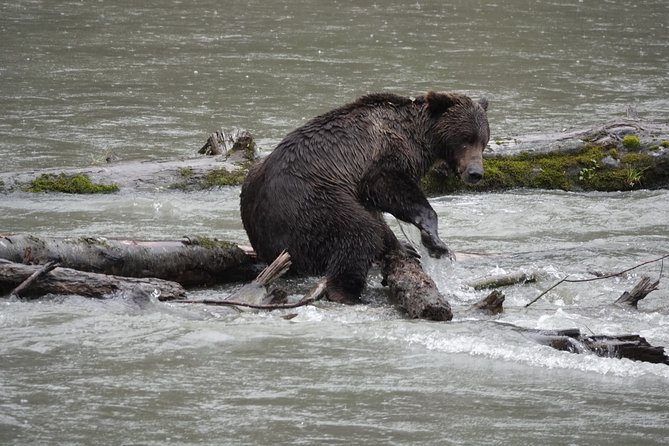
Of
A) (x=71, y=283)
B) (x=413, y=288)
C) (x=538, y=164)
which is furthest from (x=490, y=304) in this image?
(x=538, y=164)

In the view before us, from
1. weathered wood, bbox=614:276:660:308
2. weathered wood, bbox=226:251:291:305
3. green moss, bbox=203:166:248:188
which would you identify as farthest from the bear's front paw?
green moss, bbox=203:166:248:188

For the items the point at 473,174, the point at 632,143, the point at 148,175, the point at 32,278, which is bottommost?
the point at 148,175

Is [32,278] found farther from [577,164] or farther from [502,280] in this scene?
[577,164]

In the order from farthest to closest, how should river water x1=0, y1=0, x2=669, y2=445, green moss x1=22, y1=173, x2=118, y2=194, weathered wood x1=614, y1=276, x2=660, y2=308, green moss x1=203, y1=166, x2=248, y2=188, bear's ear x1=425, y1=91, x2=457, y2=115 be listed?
A: green moss x1=203, y1=166, x2=248, y2=188
green moss x1=22, y1=173, x2=118, y2=194
bear's ear x1=425, y1=91, x2=457, y2=115
weathered wood x1=614, y1=276, x2=660, y2=308
river water x1=0, y1=0, x2=669, y2=445

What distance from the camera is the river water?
21.1 feet

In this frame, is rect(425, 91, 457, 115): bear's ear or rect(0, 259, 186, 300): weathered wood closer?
rect(0, 259, 186, 300): weathered wood

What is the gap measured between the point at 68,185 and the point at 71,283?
4456 millimetres

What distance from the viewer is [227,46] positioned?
76.8 feet

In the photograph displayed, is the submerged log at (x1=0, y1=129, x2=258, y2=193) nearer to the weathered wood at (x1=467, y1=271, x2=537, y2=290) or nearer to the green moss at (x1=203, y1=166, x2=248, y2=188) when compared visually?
the green moss at (x1=203, y1=166, x2=248, y2=188)

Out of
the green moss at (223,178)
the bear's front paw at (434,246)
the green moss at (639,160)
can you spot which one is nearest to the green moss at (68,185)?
the green moss at (223,178)

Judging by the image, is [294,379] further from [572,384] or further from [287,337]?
[572,384]

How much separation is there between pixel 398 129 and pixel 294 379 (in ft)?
11.1

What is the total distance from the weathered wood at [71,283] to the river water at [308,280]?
0.43 feet

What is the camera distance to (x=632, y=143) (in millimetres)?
13359
